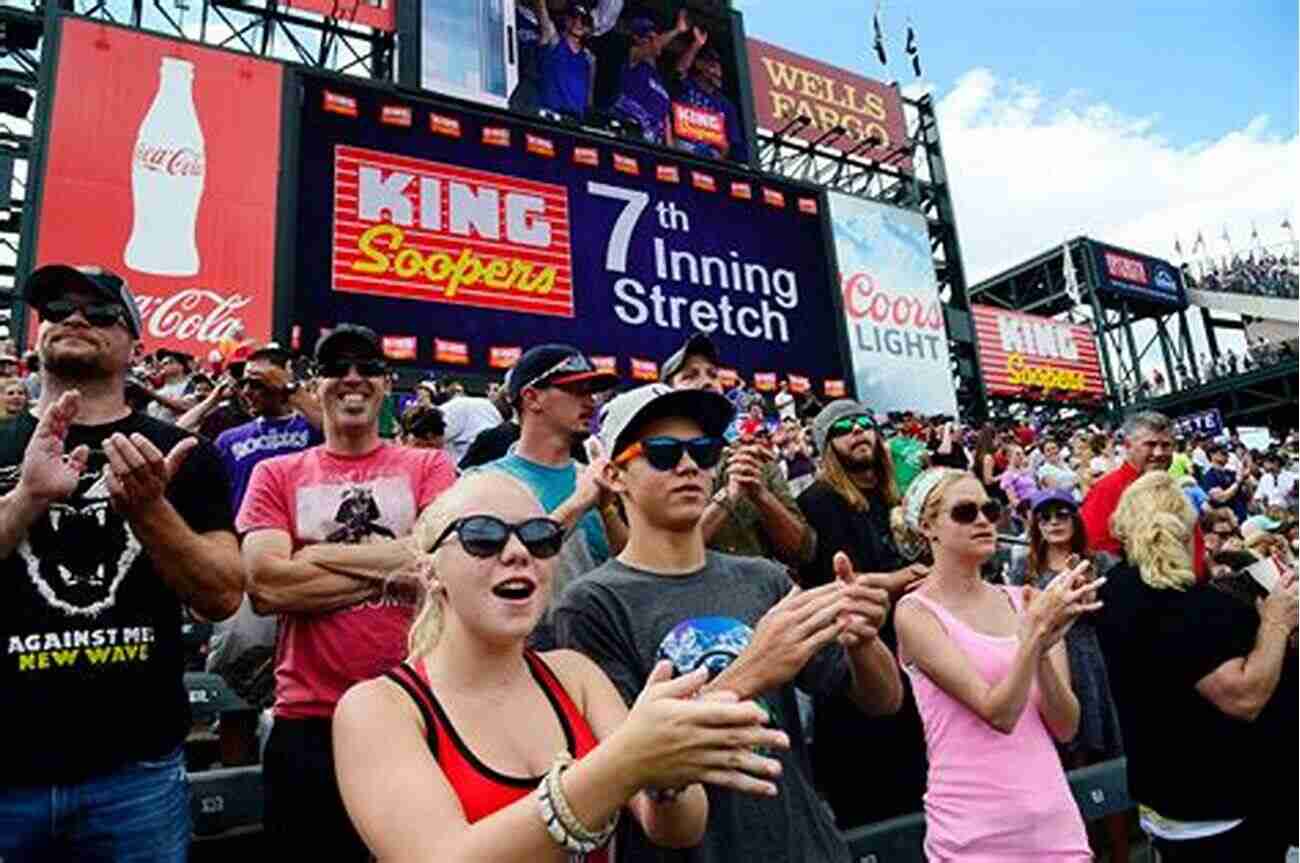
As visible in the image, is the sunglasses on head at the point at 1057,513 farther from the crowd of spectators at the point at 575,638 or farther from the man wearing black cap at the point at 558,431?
the man wearing black cap at the point at 558,431

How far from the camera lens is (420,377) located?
38.3ft

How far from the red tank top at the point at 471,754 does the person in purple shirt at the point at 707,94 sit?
16.3m

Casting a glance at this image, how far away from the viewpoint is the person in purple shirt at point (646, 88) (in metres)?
16.5

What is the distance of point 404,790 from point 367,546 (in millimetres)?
1397

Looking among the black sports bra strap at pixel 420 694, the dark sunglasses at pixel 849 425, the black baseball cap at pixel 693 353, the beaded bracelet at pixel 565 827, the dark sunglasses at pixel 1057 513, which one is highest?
the black baseball cap at pixel 693 353

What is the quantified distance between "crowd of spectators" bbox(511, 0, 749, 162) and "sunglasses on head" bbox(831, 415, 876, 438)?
489 inches

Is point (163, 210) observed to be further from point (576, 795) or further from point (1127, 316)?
point (1127, 316)

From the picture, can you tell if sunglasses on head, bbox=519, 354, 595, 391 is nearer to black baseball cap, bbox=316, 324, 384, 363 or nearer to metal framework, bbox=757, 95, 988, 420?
black baseball cap, bbox=316, 324, 384, 363

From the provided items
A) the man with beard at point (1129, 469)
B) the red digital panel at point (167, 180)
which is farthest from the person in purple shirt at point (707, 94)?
the man with beard at point (1129, 469)

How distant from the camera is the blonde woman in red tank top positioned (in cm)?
124

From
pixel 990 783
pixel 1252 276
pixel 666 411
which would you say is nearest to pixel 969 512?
pixel 990 783

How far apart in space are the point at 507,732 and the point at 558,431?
1750 mm

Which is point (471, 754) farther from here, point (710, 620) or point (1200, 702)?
point (1200, 702)

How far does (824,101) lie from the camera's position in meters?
22.2
